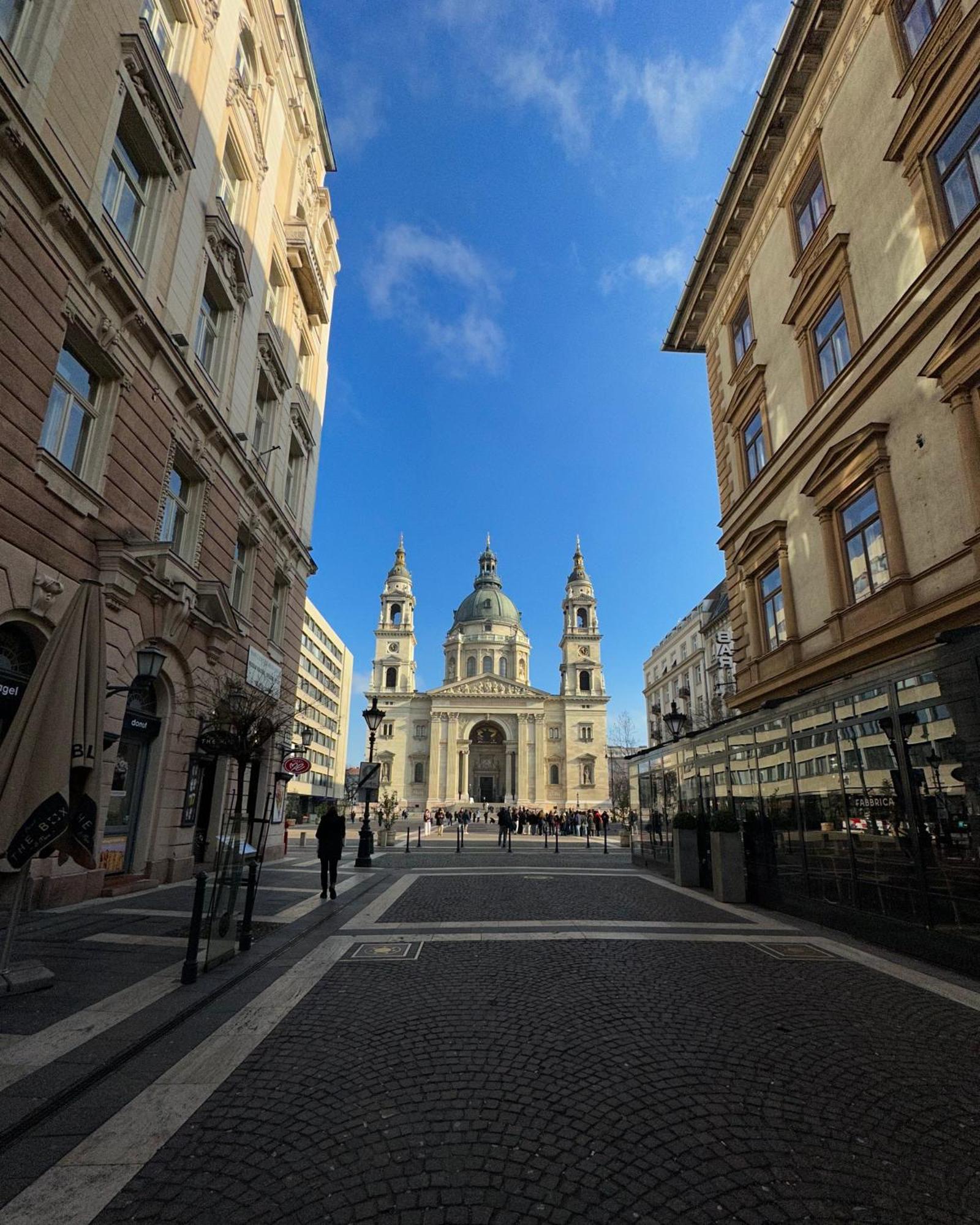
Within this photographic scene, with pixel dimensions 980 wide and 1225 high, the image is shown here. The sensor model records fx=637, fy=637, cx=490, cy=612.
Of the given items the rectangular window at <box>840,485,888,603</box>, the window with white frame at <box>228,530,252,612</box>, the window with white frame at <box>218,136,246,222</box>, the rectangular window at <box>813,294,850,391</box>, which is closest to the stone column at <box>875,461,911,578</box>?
the rectangular window at <box>840,485,888,603</box>

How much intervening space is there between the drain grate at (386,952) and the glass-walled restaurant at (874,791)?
612cm

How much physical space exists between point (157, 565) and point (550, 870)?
475 inches

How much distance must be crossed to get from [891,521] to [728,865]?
673 cm

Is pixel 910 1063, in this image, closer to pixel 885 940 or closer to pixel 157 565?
pixel 885 940

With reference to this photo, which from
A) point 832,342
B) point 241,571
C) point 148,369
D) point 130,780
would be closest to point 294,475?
point 241,571

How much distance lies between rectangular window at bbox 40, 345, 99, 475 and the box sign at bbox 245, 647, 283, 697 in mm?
7158

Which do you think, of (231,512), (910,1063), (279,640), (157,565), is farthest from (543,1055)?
(279,640)

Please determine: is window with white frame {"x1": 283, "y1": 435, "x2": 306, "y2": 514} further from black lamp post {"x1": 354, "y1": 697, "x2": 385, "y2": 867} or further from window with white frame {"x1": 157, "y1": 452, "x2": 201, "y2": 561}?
black lamp post {"x1": 354, "y1": 697, "x2": 385, "y2": 867}

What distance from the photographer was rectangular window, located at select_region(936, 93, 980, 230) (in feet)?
29.8

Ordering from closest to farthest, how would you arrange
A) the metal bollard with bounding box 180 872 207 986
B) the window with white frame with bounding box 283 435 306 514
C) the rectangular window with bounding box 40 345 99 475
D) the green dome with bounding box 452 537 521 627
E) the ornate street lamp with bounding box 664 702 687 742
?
the metal bollard with bounding box 180 872 207 986
the rectangular window with bounding box 40 345 99 475
the ornate street lamp with bounding box 664 702 687 742
the window with white frame with bounding box 283 435 306 514
the green dome with bounding box 452 537 521 627

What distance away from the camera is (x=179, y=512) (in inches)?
551

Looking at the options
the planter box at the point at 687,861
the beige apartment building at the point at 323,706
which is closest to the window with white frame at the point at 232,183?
the planter box at the point at 687,861

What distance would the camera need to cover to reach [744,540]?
16062 mm

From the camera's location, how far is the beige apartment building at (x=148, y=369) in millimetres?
8930
